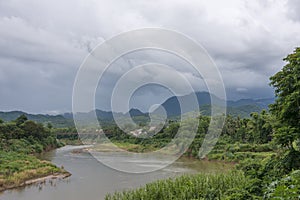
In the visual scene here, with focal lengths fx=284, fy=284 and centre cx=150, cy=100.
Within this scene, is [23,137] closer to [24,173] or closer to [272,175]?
[24,173]

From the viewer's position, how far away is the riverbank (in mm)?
11820

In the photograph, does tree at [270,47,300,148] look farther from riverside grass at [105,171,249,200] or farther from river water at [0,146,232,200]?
river water at [0,146,232,200]

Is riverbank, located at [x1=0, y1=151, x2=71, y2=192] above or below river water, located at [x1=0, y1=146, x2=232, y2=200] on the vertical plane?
above

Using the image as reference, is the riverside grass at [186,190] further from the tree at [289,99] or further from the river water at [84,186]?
the river water at [84,186]

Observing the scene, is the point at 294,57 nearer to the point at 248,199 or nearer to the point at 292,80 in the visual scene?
the point at 292,80

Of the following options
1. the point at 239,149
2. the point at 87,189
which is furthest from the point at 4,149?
the point at 239,149

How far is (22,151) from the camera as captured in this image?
20.0 metres

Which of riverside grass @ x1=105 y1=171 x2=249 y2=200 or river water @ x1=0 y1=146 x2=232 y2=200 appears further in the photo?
river water @ x1=0 y1=146 x2=232 y2=200

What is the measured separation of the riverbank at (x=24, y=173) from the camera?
1182cm

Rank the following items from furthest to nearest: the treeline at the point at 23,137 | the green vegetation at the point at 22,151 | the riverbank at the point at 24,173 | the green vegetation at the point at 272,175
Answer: the treeline at the point at 23,137 → the green vegetation at the point at 22,151 → the riverbank at the point at 24,173 → the green vegetation at the point at 272,175

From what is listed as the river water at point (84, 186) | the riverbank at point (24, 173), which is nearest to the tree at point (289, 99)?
the river water at point (84, 186)

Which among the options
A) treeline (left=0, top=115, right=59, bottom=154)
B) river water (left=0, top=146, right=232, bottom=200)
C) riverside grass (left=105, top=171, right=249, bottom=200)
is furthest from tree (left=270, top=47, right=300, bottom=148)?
treeline (left=0, top=115, right=59, bottom=154)

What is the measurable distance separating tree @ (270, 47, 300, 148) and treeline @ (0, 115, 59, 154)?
18.3m

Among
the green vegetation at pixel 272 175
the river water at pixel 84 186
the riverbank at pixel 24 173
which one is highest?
the green vegetation at pixel 272 175
